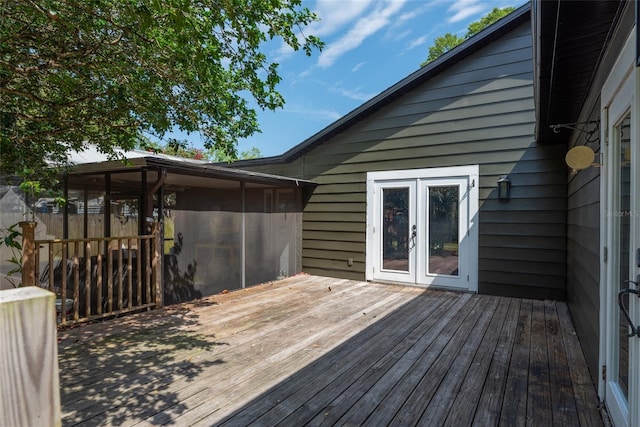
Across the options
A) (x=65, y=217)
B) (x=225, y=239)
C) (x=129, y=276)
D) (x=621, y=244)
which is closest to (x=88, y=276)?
(x=129, y=276)

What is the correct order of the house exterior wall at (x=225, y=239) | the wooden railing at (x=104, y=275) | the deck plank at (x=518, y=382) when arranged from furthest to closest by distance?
1. the house exterior wall at (x=225, y=239)
2. the wooden railing at (x=104, y=275)
3. the deck plank at (x=518, y=382)

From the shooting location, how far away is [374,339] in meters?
3.53

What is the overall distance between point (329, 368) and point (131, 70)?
2.92 meters

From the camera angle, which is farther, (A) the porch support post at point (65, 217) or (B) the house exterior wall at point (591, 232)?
(A) the porch support post at point (65, 217)

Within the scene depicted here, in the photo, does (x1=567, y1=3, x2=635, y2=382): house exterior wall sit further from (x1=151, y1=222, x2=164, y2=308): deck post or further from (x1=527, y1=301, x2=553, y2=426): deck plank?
(x1=151, y1=222, x2=164, y2=308): deck post

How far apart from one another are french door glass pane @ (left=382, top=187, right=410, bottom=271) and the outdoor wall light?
1457 millimetres

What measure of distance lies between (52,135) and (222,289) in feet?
10.2

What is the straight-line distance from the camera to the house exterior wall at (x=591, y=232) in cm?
228

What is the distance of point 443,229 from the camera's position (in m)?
5.76

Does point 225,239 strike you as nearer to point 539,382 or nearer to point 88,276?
point 88,276

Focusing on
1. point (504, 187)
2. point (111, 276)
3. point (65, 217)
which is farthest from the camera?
point (504, 187)

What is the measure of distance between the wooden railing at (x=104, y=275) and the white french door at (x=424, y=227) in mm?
3696

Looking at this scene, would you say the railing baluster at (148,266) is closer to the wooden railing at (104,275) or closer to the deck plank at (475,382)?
the wooden railing at (104,275)

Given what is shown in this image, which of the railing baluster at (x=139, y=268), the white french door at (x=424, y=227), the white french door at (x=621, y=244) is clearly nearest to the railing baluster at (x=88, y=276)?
the railing baluster at (x=139, y=268)
